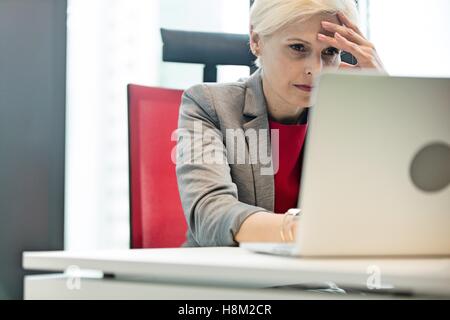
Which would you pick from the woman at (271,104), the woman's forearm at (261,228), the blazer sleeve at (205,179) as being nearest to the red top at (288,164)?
the woman at (271,104)

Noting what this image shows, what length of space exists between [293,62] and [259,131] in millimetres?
160

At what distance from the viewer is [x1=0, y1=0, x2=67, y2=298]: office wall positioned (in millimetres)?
1495

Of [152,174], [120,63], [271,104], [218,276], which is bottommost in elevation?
[218,276]

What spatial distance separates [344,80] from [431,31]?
1796 millimetres

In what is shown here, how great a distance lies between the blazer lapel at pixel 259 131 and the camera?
3.86 feet

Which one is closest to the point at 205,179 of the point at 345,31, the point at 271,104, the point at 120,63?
the point at 271,104

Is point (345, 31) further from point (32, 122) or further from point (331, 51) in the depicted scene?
point (32, 122)

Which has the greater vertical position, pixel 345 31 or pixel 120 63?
pixel 120 63

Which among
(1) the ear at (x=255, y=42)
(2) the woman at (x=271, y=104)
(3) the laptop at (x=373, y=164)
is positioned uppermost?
(1) the ear at (x=255, y=42)

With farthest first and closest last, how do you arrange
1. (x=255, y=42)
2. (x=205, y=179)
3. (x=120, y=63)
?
(x=120, y=63)
(x=255, y=42)
(x=205, y=179)

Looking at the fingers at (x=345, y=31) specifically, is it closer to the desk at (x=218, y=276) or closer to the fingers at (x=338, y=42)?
the fingers at (x=338, y=42)

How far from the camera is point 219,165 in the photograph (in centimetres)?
107

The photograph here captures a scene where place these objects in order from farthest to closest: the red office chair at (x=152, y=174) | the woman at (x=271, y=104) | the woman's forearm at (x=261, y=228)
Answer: the red office chair at (x=152, y=174) < the woman at (x=271, y=104) < the woman's forearm at (x=261, y=228)

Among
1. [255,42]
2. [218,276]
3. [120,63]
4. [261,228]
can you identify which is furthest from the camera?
[120,63]
